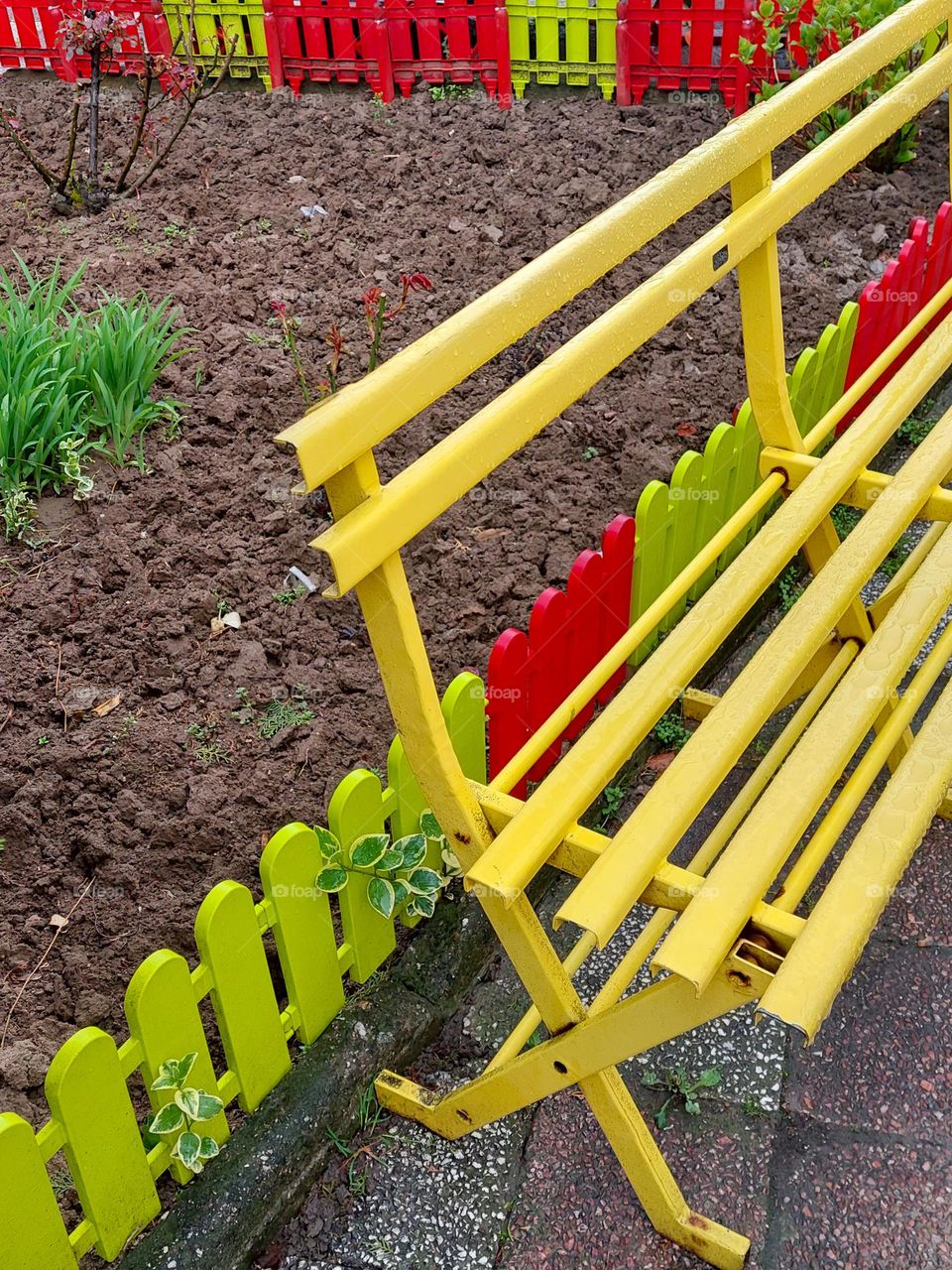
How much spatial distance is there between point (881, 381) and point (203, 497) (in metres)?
2.31

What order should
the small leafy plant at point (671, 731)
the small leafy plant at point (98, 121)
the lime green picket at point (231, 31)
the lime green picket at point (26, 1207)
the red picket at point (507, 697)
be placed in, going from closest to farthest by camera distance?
the lime green picket at point (26, 1207) < the red picket at point (507, 697) < the small leafy plant at point (671, 731) < the small leafy plant at point (98, 121) < the lime green picket at point (231, 31)

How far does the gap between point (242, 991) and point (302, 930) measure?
0.16m

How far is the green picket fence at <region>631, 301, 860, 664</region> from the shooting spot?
2789 mm

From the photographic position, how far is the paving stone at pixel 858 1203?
6.57 feet

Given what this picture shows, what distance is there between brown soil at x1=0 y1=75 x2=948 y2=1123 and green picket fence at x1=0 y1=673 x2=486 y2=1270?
0.33 m

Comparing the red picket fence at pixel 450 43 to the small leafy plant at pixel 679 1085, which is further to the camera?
the red picket fence at pixel 450 43

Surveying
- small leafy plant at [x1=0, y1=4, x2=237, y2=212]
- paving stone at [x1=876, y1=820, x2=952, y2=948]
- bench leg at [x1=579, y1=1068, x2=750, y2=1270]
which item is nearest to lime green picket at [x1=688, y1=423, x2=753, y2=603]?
paving stone at [x1=876, y1=820, x2=952, y2=948]

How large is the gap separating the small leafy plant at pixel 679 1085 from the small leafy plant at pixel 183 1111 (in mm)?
852

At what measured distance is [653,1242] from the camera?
204 centimetres

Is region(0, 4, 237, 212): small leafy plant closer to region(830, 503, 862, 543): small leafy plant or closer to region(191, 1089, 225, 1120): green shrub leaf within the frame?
region(830, 503, 862, 543): small leafy plant

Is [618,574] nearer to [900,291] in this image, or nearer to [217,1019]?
[217,1019]

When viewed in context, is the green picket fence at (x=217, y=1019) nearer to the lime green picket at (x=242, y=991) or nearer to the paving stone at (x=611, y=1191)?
the lime green picket at (x=242, y=991)

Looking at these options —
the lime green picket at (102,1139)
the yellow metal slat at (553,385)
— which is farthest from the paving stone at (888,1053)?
the yellow metal slat at (553,385)

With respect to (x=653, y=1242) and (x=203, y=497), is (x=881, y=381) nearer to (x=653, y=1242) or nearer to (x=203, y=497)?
(x=203, y=497)
